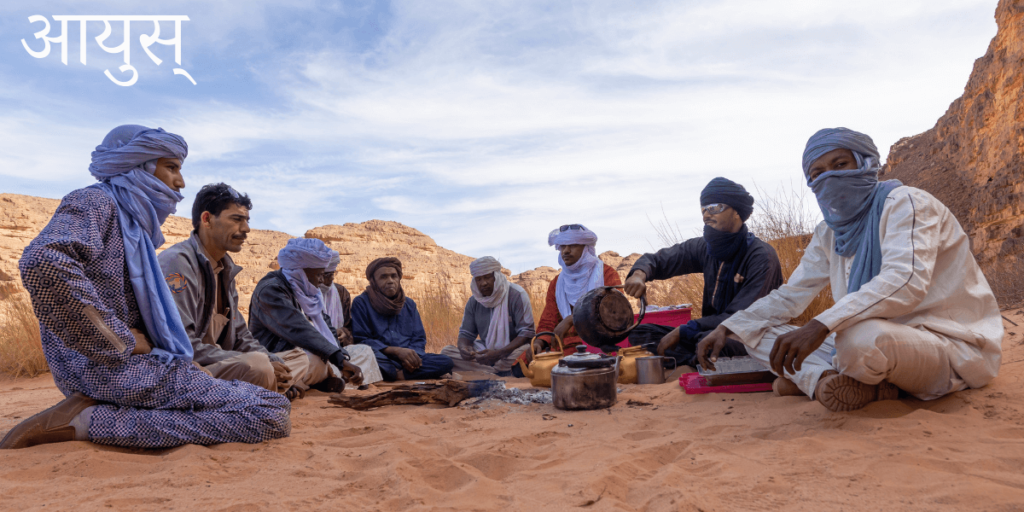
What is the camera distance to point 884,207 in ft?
9.46

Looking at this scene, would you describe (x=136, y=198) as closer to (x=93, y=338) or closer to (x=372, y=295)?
(x=93, y=338)

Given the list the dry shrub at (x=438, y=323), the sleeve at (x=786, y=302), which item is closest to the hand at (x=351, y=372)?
the sleeve at (x=786, y=302)

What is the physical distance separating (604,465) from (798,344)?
976 mm

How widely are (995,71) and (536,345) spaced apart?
10280 mm

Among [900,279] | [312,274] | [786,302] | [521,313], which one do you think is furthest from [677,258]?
[312,274]

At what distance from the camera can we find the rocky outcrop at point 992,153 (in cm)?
962

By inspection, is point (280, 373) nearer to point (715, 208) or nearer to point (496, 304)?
point (496, 304)

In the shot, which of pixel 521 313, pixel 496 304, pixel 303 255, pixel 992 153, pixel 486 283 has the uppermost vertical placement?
pixel 992 153

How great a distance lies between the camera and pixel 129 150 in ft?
10.2

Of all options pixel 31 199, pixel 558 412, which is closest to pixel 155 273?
pixel 558 412

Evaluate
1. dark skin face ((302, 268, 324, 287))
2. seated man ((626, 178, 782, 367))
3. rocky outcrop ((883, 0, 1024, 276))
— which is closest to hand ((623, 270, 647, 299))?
seated man ((626, 178, 782, 367))

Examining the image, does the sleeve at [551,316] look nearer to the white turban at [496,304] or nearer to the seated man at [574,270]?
the seated man at [574,270]

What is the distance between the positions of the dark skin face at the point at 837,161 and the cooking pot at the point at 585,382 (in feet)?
5.21

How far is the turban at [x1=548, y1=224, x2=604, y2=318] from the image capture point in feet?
20.1
